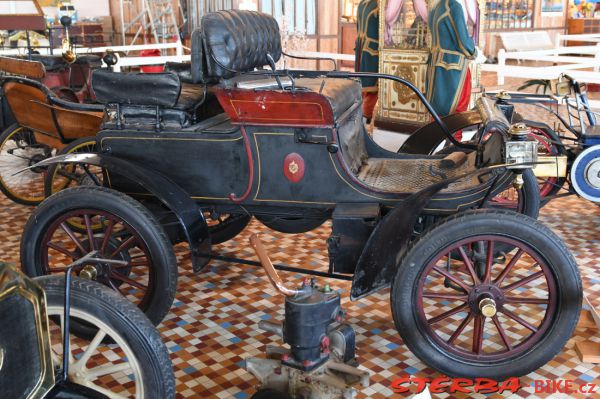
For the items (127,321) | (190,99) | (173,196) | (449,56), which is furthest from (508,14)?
(127,321)

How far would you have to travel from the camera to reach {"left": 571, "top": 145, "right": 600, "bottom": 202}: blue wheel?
425 cm

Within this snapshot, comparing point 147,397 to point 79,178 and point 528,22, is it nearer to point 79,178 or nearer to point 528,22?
point 79,178

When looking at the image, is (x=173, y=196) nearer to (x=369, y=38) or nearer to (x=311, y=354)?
(x=311, y=354)

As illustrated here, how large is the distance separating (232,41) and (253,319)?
1.38 metres

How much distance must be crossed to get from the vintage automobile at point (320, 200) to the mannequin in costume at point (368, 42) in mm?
3546

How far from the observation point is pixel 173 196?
325cm

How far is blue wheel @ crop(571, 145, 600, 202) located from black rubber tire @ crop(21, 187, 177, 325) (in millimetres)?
2508

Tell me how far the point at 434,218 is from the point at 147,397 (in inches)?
68.9

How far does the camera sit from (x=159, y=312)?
10.5 feet

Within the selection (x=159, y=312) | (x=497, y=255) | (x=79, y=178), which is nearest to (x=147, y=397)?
(x=159, y=312)

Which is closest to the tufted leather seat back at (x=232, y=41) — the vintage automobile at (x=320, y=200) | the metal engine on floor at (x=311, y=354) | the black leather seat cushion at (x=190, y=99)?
the vintage automobile at (x=320, y=200)

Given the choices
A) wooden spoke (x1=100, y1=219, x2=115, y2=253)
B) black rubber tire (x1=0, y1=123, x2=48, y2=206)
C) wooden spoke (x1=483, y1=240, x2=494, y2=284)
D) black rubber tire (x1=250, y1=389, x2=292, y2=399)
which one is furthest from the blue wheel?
black rubber tire (x1=0, y1=123, x2=48, y2=206)

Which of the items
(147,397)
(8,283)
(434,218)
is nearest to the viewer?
(8,283)

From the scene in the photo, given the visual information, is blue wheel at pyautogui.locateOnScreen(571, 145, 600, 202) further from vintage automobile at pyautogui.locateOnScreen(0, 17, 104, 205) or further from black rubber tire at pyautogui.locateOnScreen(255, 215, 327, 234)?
vintage automobile at pyautogui.locateOnScreen(0, 17, 104, 205)
